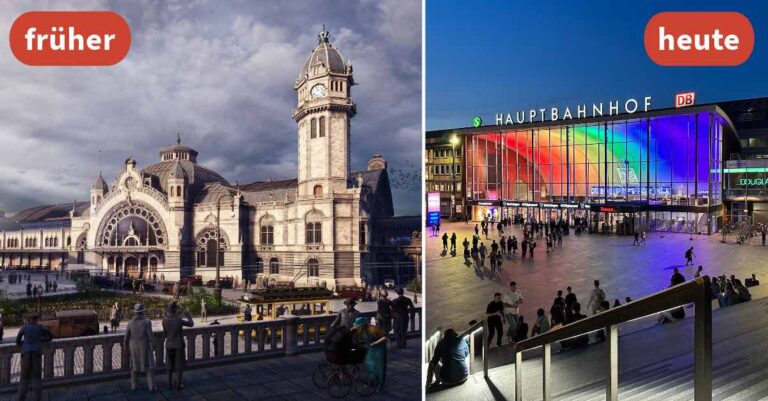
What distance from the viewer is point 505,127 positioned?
28078 mm

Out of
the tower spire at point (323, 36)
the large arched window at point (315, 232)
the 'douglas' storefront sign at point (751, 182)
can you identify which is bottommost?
the large arched window at point (315, 232)

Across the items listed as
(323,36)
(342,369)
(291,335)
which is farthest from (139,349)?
(323,36)

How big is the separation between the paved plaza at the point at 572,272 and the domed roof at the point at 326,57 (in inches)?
167

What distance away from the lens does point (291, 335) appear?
5.76m

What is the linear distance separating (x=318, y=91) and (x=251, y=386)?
3.39 meters

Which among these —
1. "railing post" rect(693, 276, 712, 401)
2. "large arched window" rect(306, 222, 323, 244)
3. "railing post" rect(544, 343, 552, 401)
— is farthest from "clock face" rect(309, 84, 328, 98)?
"railing post" rect(693, 276, 712, 401)

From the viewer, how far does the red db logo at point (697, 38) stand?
6.99 m

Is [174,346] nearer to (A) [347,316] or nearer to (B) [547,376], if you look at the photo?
(A) [347,316]

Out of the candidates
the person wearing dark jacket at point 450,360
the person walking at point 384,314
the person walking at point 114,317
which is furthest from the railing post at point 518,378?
the person walking at point 114,317

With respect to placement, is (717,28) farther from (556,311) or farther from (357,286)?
(357,286)

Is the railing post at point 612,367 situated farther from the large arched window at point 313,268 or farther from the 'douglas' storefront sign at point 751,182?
the 'douglas' storefront sign at point 751,182

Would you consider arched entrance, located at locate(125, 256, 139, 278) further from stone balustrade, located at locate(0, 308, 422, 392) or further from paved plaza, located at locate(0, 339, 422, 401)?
paved plaza, located at locate(0, 339, 422, 401)

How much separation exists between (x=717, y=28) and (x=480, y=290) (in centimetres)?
589

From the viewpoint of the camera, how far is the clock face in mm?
6312
